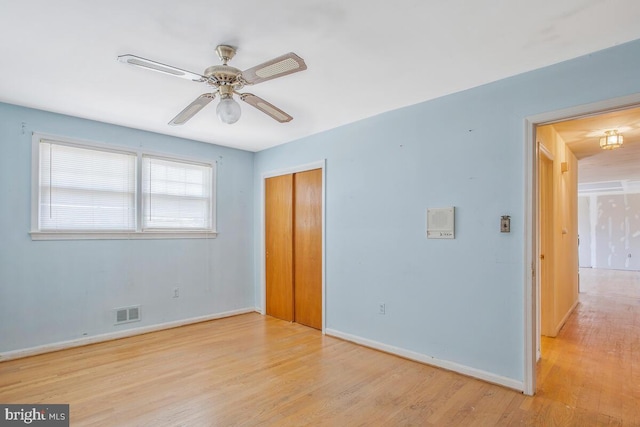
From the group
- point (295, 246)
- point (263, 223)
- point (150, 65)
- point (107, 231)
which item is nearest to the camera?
point (150, 65)

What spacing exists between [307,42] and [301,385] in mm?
2541

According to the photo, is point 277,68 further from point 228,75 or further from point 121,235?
point 121,235

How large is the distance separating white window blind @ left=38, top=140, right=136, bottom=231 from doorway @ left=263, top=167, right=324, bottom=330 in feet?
5.91

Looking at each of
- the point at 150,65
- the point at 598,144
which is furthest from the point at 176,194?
the point at 598,144

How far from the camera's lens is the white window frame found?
3.39m

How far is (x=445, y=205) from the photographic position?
304 cm

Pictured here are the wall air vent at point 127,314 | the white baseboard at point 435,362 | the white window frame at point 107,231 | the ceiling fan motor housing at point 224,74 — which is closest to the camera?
the ceiling fan motor housing at point 224,74

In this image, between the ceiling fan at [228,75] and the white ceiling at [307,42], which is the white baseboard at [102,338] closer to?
the white ceiling at [307,42]

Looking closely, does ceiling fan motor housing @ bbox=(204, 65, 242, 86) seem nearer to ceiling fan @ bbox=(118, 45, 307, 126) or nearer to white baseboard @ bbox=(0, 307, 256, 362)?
ceiling fan @ bbox=(118, 45, 307, 126)

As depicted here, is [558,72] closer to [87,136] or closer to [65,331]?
[87,136]

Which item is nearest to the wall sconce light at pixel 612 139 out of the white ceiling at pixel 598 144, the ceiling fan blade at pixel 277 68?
the white ceiling at pixel 598 144

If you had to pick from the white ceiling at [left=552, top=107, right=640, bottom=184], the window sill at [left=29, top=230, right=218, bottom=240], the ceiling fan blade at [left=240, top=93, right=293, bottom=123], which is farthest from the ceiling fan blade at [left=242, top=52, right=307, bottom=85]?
the window sill at [left=29, top=230, right=218, bottom=240]

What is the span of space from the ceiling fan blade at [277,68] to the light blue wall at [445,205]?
1381 millimetres

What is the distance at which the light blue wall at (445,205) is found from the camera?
102 inches
